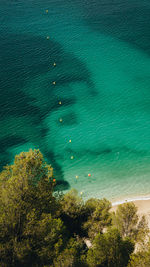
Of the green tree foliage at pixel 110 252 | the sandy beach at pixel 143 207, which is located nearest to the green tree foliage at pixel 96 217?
the green tree foliage at pixel 110 252

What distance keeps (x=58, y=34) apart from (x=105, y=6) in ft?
53.9

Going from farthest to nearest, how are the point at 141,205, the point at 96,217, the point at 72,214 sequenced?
the point at 141,205 → the point at 72,214 → the point at 96,217

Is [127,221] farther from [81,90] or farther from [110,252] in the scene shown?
[81,90]

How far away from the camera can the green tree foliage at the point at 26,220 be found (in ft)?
44.7

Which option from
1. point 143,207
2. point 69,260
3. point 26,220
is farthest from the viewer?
point 143,207

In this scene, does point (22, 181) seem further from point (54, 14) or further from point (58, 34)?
point (54, 14)

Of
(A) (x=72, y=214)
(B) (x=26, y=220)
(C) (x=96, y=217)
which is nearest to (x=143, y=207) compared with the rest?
(C) (x=96, y=217)

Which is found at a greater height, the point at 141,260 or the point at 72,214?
the point at 72,214

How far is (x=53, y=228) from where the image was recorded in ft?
48.5

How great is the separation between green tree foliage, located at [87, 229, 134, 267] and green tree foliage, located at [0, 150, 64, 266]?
2.24 meters

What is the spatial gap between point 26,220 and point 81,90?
24.4 m

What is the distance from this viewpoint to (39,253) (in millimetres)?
13930

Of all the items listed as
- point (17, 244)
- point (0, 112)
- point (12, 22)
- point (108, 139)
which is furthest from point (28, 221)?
point (12, 22)

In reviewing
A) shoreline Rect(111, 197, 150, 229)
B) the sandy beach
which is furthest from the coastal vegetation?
shoreline Rect(111, 197, 150, 229)
